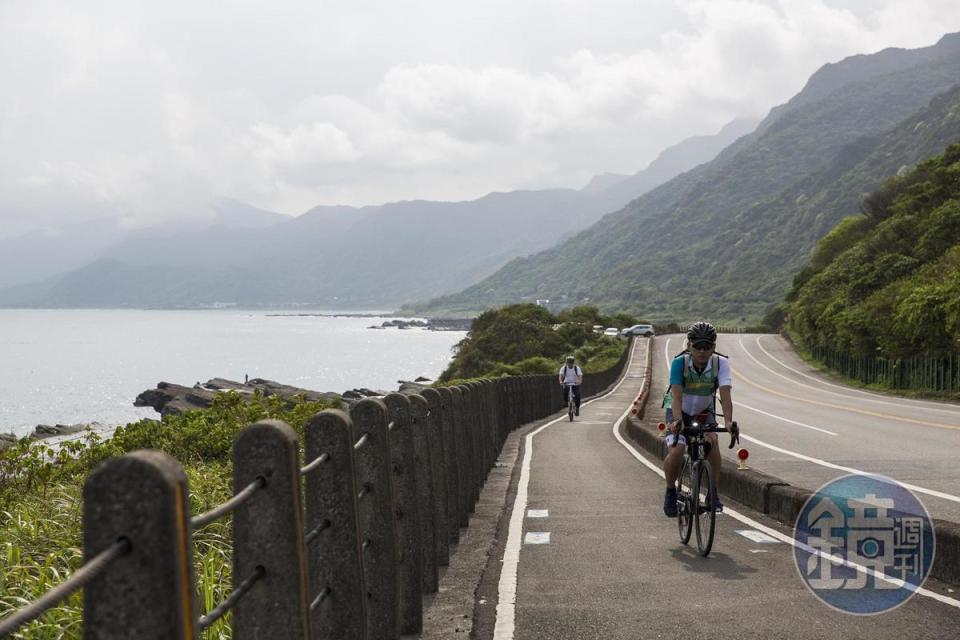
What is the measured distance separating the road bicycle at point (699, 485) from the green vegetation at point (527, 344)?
79.4 m

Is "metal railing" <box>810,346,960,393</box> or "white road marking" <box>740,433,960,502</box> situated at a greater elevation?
"white road marking" <box>740,433,960,502</box>

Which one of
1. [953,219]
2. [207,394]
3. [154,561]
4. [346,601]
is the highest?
[953,219]

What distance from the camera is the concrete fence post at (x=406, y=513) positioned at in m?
6.07

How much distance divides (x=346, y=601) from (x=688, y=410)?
18.8 ft

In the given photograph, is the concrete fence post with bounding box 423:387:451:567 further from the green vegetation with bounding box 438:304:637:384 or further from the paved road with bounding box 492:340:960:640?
the green vegetation with bounding box 438:304:637:384

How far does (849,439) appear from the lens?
67.6 ft

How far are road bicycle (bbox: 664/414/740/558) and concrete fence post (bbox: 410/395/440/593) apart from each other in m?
2.74

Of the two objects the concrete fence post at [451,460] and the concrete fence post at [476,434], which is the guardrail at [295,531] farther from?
→ the concrete fence post at [476,434]

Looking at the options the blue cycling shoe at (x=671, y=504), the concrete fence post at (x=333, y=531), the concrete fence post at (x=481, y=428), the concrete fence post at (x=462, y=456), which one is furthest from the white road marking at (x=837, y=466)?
the concrete fence post at (x=333, y=531)

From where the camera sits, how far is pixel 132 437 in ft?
56.1

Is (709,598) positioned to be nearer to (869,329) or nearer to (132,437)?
(132,437)

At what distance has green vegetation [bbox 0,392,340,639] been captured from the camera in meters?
6.59

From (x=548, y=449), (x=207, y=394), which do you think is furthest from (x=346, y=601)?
(x=207, y=394)
